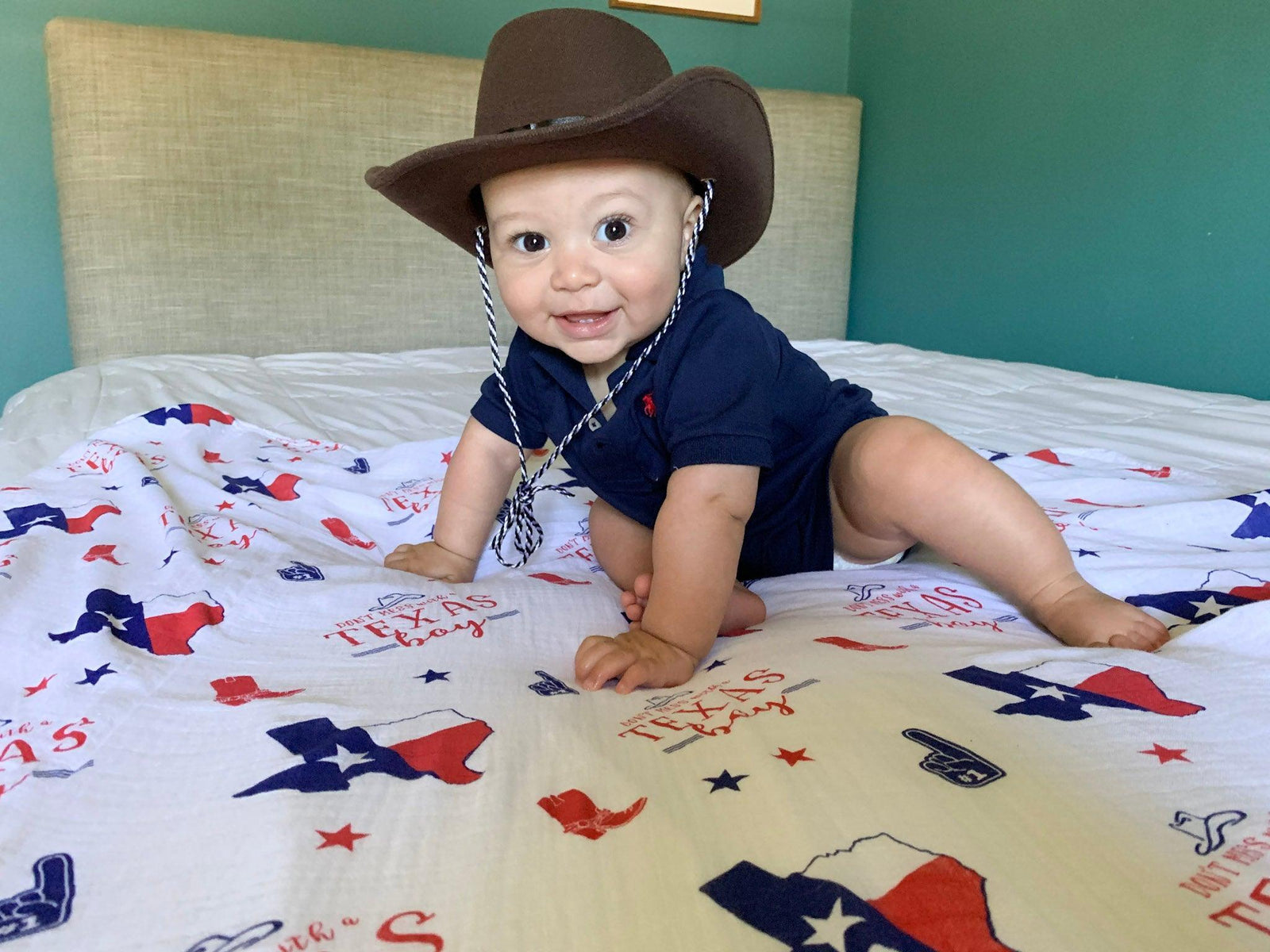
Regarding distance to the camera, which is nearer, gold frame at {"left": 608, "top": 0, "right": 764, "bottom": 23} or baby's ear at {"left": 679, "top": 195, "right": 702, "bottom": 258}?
baby's ear at {"left": 679, "top": 195, "right": 702, "bottom": 258}

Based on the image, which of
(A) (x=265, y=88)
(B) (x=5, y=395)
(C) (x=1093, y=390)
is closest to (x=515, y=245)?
(C) (x=1093, y=390)

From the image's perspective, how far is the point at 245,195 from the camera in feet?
6.28

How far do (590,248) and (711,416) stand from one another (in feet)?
0.58

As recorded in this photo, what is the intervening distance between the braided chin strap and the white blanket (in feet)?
0.37

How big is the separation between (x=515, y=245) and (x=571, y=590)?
0.31 meters

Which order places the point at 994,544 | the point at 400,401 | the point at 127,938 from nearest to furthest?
the point at 127,938, the point at 994,544, the point at 400,401

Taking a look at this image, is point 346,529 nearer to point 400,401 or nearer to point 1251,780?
point 400,401

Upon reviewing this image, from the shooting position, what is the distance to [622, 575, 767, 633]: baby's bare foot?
30.0 inches

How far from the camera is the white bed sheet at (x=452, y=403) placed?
48.0 inches

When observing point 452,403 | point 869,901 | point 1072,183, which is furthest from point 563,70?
point 1072,183

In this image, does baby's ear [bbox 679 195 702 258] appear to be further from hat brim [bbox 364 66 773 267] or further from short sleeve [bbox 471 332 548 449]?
short sleeve [bbox 471 332 548 449]

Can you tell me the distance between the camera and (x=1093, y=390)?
1.62 meters

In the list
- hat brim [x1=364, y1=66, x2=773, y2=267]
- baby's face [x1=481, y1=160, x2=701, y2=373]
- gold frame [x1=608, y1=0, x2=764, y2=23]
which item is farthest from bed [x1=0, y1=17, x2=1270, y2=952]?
gold frame [x1=608, y1=0, x2=764, y2=23]

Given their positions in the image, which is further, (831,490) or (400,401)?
(400,401)
